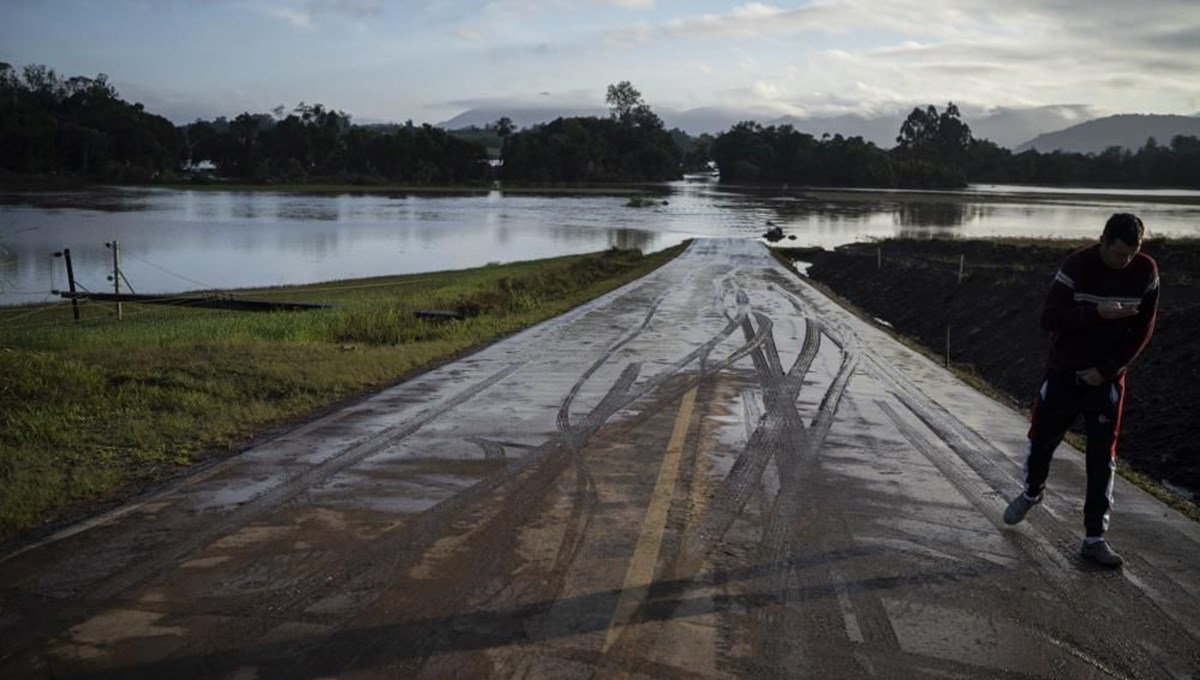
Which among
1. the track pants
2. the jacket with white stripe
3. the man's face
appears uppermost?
the man's face

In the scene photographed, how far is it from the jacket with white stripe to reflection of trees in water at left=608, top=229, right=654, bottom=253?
4062 cm

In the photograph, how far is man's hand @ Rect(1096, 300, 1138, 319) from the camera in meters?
5.25

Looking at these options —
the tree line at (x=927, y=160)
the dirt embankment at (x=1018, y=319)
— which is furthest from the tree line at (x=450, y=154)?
the dirt embankment at (x=1018, y=319)

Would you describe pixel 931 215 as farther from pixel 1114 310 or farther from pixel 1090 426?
pixel 1114 310

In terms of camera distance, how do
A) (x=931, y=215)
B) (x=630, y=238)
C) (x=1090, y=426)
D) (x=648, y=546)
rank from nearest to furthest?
(x=648, y=546) → (x=1090, y=426) → (x=630, y=238) → (x=931, y=215)

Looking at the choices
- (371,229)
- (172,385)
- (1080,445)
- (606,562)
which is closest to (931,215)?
(371,229)

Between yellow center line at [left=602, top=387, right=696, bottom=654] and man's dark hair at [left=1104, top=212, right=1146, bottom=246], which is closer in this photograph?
yellow center line at [left=602, top=387, right=696, bottom=654]

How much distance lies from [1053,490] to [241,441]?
22.1 ft

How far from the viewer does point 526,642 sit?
418cm

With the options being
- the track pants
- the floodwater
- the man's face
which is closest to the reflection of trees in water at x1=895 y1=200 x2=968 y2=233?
the floodwater

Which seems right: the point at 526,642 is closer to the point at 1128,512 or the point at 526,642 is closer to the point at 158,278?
the point at 1128,512

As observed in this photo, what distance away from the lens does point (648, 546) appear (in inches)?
214

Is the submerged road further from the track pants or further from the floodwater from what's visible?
the floodwater

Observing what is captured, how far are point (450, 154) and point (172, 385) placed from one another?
139 meters
